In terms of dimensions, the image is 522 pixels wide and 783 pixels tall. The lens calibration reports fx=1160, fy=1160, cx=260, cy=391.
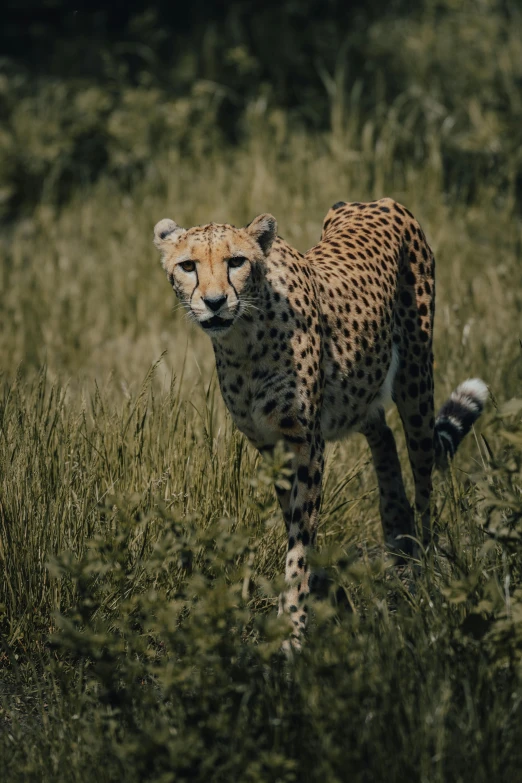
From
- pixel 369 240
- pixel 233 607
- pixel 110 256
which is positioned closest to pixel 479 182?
Answer: pixel 110 256

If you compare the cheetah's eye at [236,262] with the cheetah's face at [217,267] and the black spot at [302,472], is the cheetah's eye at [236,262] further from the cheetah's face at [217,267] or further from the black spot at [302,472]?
the black spot at [302,472]

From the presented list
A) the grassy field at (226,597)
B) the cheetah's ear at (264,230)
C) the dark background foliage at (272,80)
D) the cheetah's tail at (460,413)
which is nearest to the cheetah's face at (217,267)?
the cheetah's ear at (264,230)

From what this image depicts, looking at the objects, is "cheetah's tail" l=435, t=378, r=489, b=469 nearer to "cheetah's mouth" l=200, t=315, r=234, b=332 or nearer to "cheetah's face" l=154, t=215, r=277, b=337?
"cheetah's face" l=154, t=215, r=277, b=337

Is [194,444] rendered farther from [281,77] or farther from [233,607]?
[281,77]

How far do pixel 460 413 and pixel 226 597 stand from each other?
1960 millimetres

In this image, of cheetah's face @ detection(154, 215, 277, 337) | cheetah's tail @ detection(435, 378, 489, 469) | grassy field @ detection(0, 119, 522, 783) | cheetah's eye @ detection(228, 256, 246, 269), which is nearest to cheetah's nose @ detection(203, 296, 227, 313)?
cheetah's face @ detection(154, 215, 277, 337)

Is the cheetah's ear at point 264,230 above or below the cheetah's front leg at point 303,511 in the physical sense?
above

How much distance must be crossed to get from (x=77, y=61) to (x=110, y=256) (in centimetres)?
342

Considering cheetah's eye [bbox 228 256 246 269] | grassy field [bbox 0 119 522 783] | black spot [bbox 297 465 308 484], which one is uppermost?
cheetah's eye [bbox 228 256 246 269]

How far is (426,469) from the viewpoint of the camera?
13.4 feet

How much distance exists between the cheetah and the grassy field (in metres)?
0.14

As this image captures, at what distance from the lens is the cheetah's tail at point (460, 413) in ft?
Result: 13.8

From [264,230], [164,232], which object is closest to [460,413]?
[264,230]

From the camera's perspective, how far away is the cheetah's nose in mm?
3000
